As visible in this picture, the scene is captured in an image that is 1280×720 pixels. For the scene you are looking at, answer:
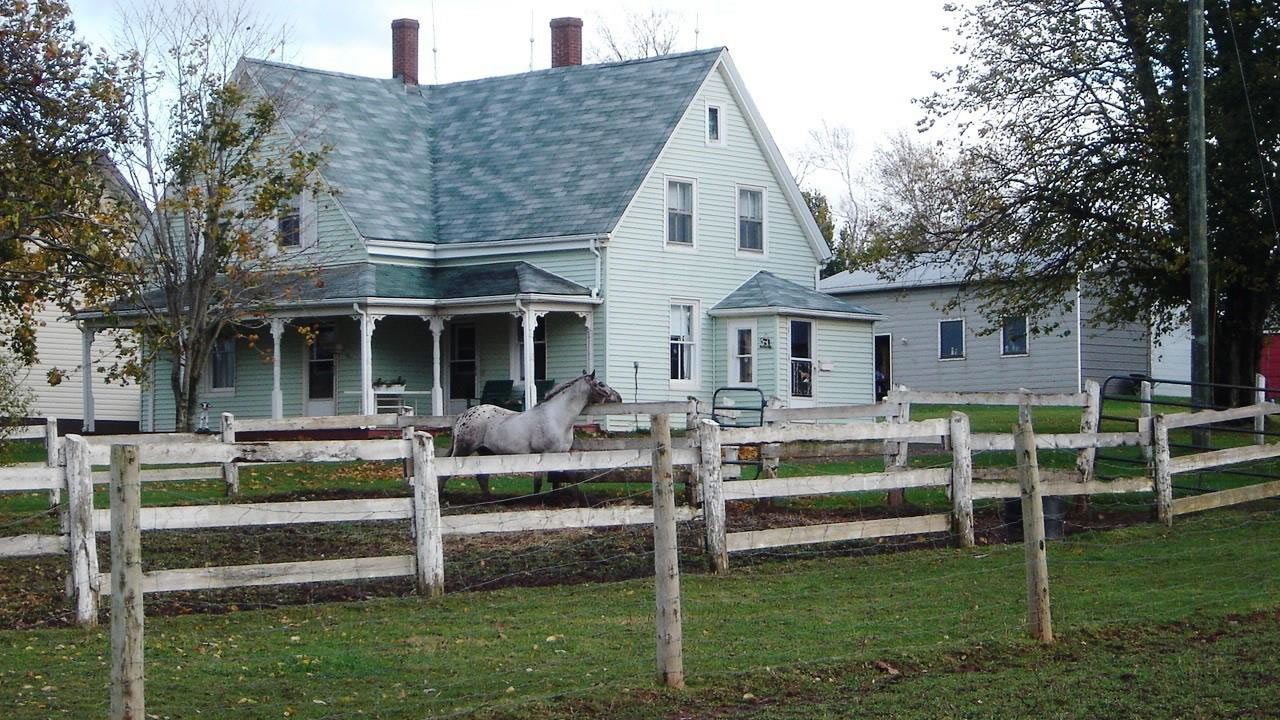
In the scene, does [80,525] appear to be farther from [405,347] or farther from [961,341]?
[961,341]

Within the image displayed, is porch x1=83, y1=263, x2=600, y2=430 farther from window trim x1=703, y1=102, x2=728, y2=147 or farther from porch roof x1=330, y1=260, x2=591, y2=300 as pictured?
window trim x1=703, y1=102, x2=728, y2=147

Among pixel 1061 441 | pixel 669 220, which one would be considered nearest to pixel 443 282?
pixel 669 220

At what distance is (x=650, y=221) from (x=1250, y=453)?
17713 millimetres

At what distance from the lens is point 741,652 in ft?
34.8

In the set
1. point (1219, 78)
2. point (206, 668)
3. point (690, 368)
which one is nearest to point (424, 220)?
point (690, 368)

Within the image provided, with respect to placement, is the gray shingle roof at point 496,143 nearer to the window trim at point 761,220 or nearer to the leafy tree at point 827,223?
the window trim at point 761,220

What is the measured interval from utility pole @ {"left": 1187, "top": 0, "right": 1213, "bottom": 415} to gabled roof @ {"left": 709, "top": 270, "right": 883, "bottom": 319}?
13.4m

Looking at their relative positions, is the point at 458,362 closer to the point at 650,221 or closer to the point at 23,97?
the point at 650,221

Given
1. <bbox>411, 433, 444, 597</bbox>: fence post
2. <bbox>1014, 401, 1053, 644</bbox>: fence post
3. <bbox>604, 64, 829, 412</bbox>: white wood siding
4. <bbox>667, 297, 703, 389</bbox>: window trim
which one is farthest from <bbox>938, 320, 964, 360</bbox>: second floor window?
<bbox>1014, 401, 1053, 644</bbox>: fence post

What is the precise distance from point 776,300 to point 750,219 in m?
2.78

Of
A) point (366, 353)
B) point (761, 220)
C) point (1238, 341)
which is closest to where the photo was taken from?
point (1238, 341)

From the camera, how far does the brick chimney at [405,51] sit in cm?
4231

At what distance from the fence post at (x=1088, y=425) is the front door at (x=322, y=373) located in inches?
797

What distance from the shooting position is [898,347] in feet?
163
